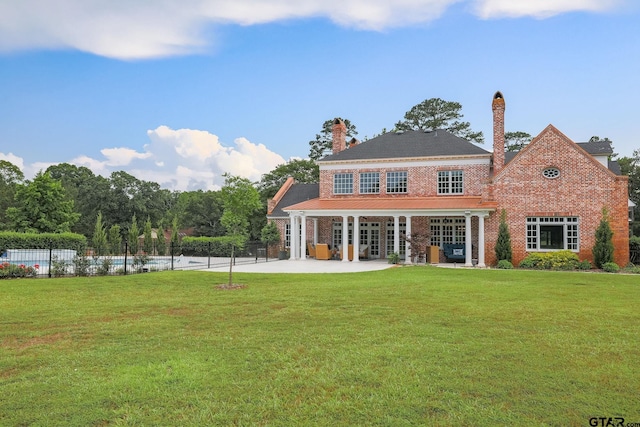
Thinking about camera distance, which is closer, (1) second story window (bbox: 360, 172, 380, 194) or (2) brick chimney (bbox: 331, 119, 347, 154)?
(1) second story window (bbox: 360, 172, 380, 194)

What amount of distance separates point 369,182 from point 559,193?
11.0 metres

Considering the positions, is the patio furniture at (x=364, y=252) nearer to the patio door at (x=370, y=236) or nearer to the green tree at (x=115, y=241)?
the patio door at (x=370, y=236)

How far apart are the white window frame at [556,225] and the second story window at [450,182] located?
181 inches

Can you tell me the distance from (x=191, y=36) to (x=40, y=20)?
4863 mm

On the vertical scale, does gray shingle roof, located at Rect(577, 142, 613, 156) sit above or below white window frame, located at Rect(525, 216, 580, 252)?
above

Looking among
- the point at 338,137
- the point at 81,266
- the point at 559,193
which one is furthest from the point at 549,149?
the point at 81,266

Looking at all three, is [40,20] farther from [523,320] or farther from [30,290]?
[523,320]

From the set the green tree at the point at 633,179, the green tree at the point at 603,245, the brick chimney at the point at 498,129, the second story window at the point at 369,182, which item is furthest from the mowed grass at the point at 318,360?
the green tree at the point at 633,179

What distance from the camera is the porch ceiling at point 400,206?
22.1 meters

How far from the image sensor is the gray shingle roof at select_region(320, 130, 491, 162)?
25.8m

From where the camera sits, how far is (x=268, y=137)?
2812 centimetres

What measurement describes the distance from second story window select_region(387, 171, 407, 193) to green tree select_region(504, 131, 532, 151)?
85.1ft

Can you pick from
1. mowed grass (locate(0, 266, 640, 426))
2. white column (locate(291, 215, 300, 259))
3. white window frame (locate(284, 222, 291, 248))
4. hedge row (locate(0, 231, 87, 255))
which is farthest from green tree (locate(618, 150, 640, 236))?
hedge row (locate(0, 231, 87, 255))

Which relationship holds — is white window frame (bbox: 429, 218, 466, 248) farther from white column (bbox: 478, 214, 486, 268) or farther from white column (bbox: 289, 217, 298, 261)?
white column (bbox: 289, 217, 298, 261)
